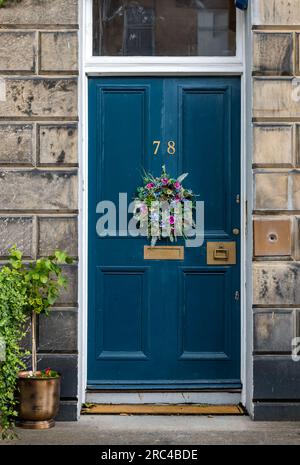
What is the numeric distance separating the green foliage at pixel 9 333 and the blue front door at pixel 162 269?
0.96m

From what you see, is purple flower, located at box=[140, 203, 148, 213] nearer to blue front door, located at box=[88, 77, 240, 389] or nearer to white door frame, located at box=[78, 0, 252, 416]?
blue front door, located at box=[88, 77, 240, 389]

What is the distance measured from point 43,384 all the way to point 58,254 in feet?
3.40

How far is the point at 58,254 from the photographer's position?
7.65 m

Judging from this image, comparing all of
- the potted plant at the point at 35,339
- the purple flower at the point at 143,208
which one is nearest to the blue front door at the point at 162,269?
the purple flower at the point at 143,208

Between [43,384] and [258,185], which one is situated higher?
[258,185]

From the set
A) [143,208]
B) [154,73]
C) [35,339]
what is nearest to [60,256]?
[35,339]

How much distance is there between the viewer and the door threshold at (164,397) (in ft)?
27.0

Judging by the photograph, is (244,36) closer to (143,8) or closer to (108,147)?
(143,8)

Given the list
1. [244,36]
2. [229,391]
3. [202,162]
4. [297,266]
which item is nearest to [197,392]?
[229,391]

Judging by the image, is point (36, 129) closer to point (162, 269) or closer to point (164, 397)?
point (162, 269)

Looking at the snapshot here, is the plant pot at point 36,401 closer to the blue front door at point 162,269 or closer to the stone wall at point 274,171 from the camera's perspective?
the blue front door at point 162,269

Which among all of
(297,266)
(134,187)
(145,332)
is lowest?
(145,332)

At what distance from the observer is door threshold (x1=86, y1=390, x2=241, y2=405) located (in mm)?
8242

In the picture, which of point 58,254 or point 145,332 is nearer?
point 58,254
